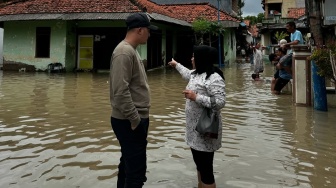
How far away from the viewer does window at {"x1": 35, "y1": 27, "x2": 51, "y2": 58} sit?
18.5 m

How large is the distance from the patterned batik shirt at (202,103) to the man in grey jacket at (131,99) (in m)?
0.45

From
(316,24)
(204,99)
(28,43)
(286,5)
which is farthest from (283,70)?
(286,5)

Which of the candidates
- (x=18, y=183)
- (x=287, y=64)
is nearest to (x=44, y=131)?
(x=18, y=183)

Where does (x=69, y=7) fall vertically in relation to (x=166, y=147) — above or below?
above

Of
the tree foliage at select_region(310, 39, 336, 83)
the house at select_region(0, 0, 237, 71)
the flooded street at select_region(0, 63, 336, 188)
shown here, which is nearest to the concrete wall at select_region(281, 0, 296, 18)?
the house at select_region(0, 0, 237, 71)

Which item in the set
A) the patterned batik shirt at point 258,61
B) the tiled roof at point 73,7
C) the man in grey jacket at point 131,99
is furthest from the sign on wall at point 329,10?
the man in grey jacket at point 131,99

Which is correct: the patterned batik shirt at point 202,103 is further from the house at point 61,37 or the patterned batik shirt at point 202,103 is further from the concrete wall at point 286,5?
the concrete wall at point 286,5

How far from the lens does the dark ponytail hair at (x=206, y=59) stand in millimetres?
2873

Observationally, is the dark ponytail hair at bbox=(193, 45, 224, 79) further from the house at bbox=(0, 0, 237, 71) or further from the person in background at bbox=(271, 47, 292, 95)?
the house at bbox=(0, 0, 237, 71)

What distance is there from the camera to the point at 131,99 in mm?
2582

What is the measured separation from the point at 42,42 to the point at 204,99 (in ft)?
58.4

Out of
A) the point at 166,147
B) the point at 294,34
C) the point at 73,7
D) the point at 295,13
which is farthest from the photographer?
the point at 295,13

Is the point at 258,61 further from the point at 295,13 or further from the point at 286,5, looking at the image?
the point at 286,5

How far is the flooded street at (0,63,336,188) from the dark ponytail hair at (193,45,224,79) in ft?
4.14
